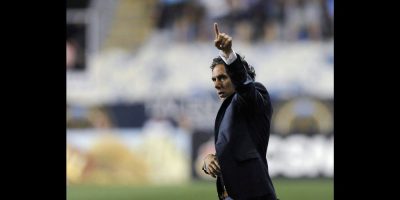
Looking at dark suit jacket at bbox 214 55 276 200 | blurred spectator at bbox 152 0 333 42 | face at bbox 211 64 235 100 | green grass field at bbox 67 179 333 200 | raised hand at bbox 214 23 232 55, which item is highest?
blurred spectator at bbox 152 0 333 42

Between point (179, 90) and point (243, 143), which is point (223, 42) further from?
point (179, 90)

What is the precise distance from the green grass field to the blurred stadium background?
0.03 m

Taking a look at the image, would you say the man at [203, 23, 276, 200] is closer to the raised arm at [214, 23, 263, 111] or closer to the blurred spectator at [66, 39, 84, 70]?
the raised arm at [214, 23, 263, 111]

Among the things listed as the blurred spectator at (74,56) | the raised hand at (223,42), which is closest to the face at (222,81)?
the raised hand at (223,42)

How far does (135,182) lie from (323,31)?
3231 millimetres

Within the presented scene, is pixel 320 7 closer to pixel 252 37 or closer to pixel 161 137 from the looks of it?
pixel 252 37

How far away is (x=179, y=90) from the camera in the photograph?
1036 centimetres

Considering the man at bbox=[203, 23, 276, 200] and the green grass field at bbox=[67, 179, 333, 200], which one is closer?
the man at bbox=[203, 23, 276, 200]

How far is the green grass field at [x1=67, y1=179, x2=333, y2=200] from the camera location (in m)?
8.80

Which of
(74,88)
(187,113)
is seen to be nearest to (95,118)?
(74,88)

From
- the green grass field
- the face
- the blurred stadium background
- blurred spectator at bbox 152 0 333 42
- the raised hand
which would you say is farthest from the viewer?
blurred spectator at bbox 152 0 333 42

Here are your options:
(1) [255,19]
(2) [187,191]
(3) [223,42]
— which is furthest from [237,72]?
(1) [255,19]

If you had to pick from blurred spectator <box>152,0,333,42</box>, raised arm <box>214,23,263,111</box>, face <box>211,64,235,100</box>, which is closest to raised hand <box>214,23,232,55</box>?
raised arm <box>214,23,263,111</box>

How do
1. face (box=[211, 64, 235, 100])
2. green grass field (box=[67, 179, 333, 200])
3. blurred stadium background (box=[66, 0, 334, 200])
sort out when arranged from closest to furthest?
face (box=[211, 64, 235, 100])
green grass field (box=[67, 179, 333, 200])
blurred stadium background (box=[66, 0, 334, 200])
